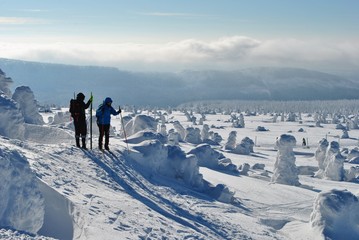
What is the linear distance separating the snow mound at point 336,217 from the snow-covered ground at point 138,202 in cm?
3

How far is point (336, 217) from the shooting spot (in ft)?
51.3

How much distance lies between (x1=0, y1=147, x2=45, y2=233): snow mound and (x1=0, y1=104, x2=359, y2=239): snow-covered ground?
2 cm

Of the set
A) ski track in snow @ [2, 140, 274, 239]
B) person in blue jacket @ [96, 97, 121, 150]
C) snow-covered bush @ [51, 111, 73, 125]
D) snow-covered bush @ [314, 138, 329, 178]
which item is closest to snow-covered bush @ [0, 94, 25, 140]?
ski track in snow @ [2, 140, 274, 239]

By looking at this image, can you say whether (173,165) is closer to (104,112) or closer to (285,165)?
(104,112)

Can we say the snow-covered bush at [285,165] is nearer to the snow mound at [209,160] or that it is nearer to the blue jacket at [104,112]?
the snow mound at [209,160]

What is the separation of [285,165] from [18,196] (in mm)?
23287

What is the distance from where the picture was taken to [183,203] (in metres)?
14.6

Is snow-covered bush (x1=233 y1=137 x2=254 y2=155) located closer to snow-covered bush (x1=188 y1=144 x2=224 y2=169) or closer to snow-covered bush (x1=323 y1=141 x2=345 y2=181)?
snow-covered bush (x1=323 y1=141 x2=345 y2=181)

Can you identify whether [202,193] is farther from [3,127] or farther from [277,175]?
[277,175]

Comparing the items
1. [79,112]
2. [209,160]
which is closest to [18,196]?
[79,112]

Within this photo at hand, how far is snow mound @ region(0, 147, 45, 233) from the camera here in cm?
837

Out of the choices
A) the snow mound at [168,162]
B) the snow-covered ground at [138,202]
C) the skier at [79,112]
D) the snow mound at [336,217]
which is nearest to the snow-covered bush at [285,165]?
the snow-covered ground at [138,202]

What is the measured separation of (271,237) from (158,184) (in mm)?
4080

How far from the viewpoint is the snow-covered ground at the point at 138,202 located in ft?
31.0
